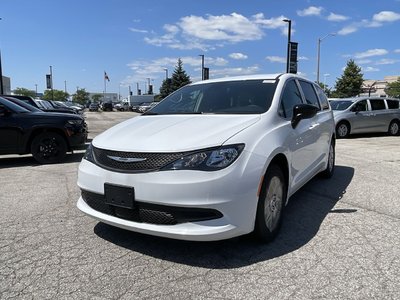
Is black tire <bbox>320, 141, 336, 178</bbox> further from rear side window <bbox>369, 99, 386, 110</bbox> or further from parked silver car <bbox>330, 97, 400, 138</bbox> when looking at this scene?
rear side window <bbox>369, 99, 386, 110</bbox>

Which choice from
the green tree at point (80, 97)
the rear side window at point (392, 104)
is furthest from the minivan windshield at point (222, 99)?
the green tree at point (80, 97)

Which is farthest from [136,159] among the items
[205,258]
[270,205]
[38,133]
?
[38,133]

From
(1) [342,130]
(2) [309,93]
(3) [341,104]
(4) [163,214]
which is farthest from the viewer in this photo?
(3) [341,104]

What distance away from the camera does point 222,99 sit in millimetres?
4645

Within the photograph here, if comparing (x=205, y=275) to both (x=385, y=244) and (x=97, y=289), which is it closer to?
(x=97, y=289)

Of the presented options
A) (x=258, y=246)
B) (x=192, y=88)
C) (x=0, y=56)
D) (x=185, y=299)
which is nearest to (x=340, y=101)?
(x=192, y=88)

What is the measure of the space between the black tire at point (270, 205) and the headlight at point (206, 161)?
0.52 m

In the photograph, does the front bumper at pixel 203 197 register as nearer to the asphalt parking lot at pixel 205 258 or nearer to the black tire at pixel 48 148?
the asphalt parking lot at pixel 205 258

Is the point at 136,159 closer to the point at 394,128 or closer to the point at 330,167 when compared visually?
the point at 330,167

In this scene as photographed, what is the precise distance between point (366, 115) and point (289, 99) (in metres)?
12.2

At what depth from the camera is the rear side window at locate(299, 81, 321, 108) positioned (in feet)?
17.9

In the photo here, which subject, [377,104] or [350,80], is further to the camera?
[350,80]

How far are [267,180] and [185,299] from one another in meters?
1.32

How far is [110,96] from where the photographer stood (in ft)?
470
